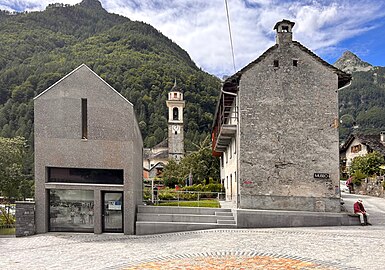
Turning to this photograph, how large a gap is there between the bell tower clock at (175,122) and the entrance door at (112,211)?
2888 inches

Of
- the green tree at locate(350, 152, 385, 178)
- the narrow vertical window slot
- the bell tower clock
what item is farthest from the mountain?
the narrow vertical window slot

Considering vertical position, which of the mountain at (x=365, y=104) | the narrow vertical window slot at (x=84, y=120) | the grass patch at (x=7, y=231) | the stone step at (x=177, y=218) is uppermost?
the mountain at (x=365, y=104)

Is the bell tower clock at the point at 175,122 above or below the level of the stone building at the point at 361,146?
above

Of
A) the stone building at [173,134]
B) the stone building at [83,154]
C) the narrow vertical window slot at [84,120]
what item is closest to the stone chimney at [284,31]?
the stone building at [83,154]

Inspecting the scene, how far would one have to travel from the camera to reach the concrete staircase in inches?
700

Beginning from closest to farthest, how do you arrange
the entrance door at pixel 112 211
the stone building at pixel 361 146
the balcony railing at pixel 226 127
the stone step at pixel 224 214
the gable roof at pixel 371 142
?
the entrance door at pixel 112 211, the stone step at pixel 224 214, the balcony railing at pixel 226 127, the gable roof at pixel 371 142, the stone building at pixel 361 146

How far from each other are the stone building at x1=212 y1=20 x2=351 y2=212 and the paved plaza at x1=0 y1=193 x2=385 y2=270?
3.21 m

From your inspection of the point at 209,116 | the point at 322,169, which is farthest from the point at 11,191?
the point at 209,116

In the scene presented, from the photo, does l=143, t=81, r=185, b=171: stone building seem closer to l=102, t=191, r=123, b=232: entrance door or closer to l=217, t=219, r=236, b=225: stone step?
l=217, t=219, r=236, b=225: stone step

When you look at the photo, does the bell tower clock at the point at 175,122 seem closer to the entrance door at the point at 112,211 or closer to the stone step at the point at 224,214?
the stone step at the point at 224,214

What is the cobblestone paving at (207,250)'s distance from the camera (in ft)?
35.8

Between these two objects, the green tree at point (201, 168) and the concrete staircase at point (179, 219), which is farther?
the green tree at point (201, 168)

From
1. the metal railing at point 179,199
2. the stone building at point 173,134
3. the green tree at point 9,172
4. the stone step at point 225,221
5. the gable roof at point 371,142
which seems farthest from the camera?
the stone building at point 173,134

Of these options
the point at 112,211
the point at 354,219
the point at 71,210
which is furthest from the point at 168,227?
the point at 354,219
